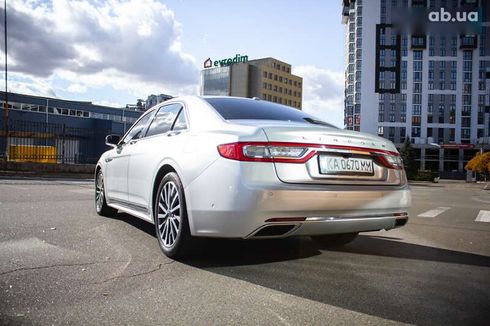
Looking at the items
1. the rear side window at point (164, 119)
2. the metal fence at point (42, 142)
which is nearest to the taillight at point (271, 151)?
the rear side window at point (164, 119)

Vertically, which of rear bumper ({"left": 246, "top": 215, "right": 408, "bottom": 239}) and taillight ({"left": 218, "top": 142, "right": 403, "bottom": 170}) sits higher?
taillight ({"left": 218, "top": 142, "right": 403, "bottom": 170})

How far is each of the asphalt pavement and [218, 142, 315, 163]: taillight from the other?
0.87 m

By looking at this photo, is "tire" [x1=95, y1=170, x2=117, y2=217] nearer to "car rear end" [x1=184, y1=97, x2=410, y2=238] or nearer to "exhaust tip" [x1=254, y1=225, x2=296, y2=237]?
"car rear end" [x1=184, y1=97, x2=410, y2=238]

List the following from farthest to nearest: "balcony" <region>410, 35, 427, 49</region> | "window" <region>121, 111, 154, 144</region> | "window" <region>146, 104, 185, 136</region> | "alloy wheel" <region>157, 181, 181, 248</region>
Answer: "balcony" <region>410, 35, 427, 49</region>
"window" <region>121, 111, 154, 144</region>
"window" <region>146, 104, 185, 136</region>
"alloy wheel" <region>157, 181, 181, 248</region>

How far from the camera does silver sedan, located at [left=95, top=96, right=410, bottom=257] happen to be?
3.23 metres

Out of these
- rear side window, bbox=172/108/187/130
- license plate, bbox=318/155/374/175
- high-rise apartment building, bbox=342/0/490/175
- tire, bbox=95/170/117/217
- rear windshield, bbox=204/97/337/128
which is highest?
high-rise apartment building, bbox=342/0/490/175

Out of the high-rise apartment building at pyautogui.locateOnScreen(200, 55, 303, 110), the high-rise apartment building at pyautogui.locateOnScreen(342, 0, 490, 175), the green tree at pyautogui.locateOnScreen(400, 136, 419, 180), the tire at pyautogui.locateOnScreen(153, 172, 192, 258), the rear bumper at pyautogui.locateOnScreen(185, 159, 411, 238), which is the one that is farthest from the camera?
the high-rise apartment building at pyautogui.locateOnScreen(200, 55, 303, 110)

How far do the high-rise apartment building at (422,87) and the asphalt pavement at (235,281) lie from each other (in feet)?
293

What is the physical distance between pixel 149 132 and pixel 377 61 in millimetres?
90678

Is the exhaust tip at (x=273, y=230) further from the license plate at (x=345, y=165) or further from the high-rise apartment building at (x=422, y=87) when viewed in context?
the high-rise apartment building at (x=422, y=87)

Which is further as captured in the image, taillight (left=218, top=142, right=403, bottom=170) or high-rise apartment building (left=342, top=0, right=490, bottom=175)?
high-rise apartment building (left=342, top=0, right=490, bottom=175)

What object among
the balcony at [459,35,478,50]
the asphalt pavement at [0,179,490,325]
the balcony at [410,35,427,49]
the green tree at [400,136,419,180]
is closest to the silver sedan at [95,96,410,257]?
the asphalt pavement at [0,179,490,325]

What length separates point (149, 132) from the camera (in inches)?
196

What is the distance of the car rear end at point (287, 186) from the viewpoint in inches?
126
